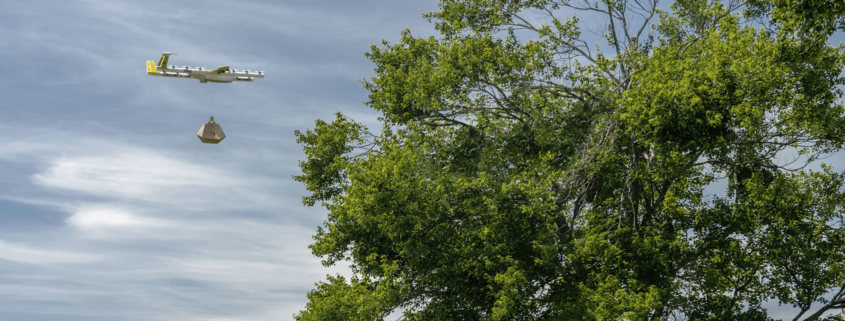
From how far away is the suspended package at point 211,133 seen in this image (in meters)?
11.8

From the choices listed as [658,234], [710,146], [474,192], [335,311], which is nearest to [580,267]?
[658,234]

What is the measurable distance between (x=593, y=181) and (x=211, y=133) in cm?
1000

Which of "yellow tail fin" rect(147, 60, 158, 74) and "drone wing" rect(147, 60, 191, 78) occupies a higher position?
"yellow tail fin" rect(147, 60, 158, 74)

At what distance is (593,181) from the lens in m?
18.1

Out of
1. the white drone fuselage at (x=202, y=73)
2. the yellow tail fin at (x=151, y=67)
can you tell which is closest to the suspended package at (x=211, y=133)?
the white drone fuselage at (x=202, y=73)

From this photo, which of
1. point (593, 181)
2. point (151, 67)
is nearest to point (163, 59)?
point (151, 67)

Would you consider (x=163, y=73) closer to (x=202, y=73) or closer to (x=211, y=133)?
(x=202, y=73)

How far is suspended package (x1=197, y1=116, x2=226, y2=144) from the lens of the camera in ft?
38.5

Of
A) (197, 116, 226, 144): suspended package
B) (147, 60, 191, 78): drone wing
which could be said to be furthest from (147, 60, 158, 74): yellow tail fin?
(197, 116, 226, 144): suspended package

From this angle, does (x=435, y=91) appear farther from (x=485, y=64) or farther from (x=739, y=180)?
(x=739, y=180)

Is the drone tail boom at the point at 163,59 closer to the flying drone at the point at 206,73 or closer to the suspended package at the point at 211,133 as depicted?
the flying drone at the point at 206,73

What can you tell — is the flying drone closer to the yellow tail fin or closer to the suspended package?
the yellow tail fin

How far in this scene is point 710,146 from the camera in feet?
49.8

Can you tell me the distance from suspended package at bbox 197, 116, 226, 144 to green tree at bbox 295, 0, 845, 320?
4.79m
